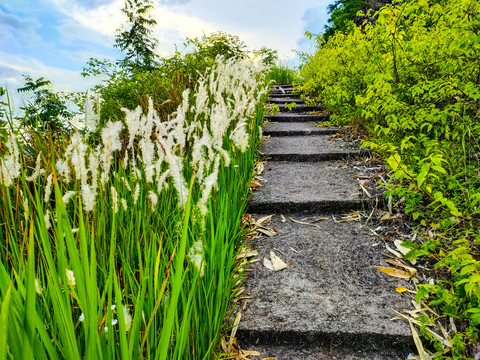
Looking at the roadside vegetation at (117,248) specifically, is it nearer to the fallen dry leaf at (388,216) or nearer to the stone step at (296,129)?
the fallen dry leaf at (388,216)

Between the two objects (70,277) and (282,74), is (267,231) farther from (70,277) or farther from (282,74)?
(282,74)

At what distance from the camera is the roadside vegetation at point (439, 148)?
4.98ft

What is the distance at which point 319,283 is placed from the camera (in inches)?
73.9

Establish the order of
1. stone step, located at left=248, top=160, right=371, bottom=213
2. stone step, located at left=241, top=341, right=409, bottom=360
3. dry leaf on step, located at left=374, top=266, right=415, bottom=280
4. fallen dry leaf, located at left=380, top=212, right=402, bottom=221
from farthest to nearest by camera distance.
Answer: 1. stone step, located at left=248, top=160, right=371, bottom=213
2. fallen dry leaf, located at left=380, top=212, right=402, bottom=221
3. dry leaf on step, located at left=374, top=266, right=415, bottom=280
4. stone step, located at left=241, top=341, right=409, bottom=360

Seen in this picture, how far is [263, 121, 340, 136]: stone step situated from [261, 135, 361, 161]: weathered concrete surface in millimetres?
172

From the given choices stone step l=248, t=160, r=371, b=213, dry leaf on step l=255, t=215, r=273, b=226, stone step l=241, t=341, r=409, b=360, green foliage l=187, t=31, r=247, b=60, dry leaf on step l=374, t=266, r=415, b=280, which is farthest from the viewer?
green foliage l=187, t=31, r=247, b=60

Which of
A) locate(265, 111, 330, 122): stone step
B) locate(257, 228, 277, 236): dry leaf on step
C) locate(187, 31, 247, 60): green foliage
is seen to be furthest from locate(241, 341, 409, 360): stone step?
locate(187, 31, 247, 60): green foliage

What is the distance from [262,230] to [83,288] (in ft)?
5.79

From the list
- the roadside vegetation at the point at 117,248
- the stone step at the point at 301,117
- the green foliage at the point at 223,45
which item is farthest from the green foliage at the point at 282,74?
the roadside vegetation at the point at 117,248

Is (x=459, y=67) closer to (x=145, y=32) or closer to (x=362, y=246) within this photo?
(x=362, y=246)

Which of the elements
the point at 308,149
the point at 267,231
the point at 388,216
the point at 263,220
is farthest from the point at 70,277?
the point at 308,149

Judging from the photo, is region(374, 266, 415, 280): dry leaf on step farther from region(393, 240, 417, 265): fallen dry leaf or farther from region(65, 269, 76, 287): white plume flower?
region(65, 269, 76, 287): white plume flower

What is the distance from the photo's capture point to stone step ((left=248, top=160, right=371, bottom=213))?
8.78 feet

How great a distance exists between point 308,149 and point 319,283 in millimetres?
2343
